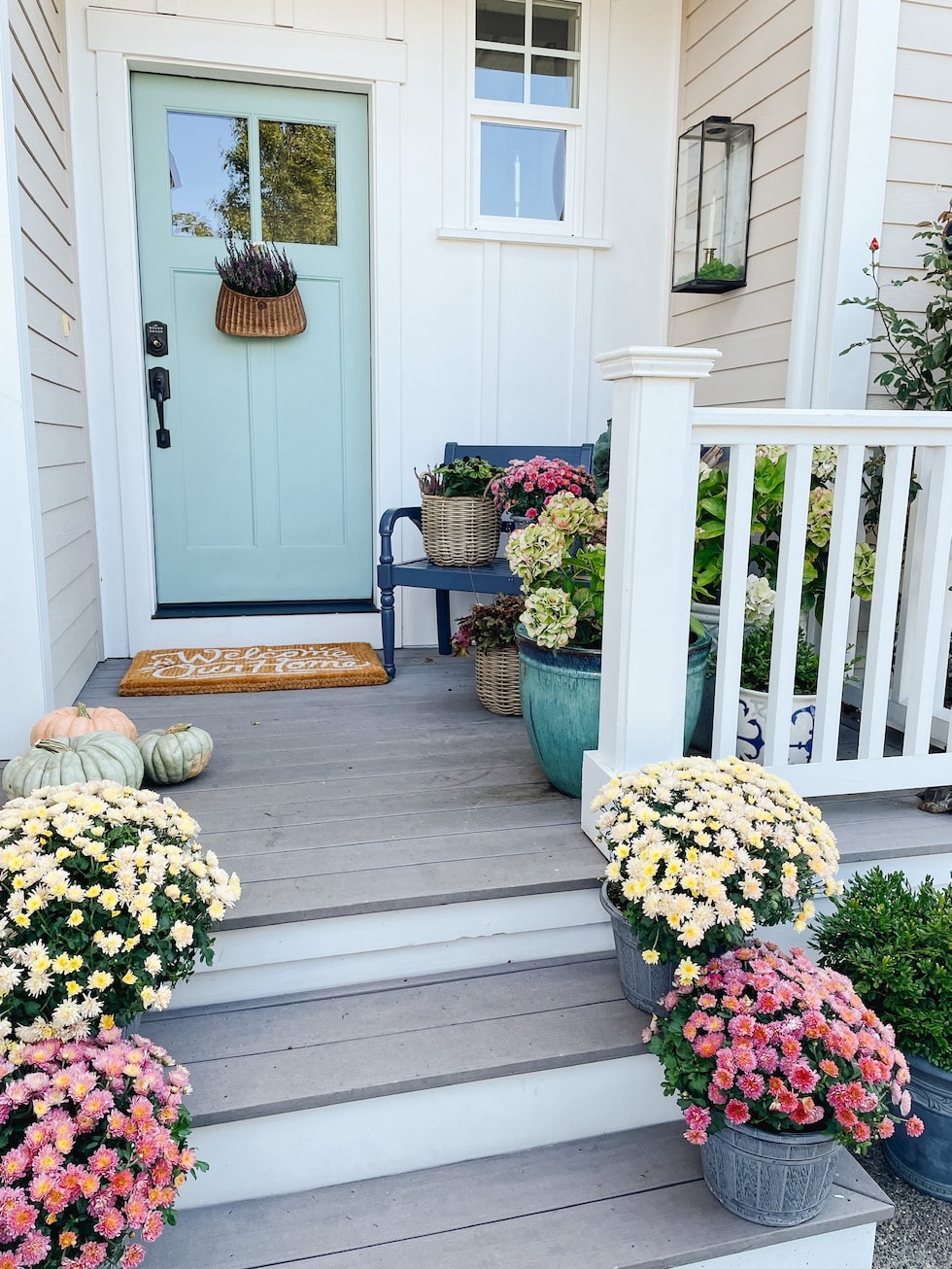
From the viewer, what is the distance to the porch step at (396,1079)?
4.63 feet

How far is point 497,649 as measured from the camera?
2713 millimetres

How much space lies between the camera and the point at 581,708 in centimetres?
204

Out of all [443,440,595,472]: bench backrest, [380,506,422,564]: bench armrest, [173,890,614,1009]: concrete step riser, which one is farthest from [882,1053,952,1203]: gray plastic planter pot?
[443,440,595,472]: bench backrest

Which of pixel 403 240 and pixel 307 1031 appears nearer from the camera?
pixel 307 1031

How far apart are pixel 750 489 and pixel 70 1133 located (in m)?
1.56

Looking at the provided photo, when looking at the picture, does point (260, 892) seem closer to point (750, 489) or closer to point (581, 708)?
point (581, 708)

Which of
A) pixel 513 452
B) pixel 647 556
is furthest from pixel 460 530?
pixel 647 556

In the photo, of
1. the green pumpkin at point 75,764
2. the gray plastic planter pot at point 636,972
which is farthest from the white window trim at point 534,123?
the gray plastic planter pot at point 636,972

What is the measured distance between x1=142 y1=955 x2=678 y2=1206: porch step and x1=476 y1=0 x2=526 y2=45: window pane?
3.24 metres

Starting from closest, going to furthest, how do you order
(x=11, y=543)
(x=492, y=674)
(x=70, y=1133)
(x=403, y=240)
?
(x=70, y=1133) < (x=11, y=543) < (x=492, y=674) < (x=403, y=240)

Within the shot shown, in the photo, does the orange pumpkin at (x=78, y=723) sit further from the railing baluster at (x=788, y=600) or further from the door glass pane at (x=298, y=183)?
the door glass pane at (x=298, y=183)

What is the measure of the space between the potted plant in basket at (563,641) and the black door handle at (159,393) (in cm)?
175

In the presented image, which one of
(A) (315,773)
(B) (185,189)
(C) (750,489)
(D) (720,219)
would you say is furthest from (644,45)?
(A) (315,773)

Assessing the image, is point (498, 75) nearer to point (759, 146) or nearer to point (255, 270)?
point (759, 146)
